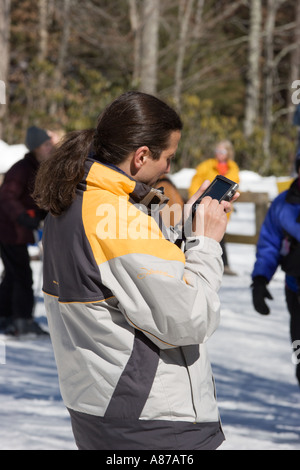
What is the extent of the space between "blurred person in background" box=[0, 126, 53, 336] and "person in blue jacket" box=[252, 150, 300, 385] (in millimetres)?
2534

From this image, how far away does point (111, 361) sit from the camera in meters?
1.92

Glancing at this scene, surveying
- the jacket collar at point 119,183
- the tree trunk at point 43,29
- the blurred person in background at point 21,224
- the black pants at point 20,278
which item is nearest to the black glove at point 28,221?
the blurred person in background at point 21,224

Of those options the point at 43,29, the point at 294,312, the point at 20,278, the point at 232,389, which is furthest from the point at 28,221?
the point at 43,29

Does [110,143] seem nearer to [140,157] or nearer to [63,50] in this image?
[140,157]

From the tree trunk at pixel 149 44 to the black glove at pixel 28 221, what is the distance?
10938 millimetres

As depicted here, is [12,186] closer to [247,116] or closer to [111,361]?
[111,361]

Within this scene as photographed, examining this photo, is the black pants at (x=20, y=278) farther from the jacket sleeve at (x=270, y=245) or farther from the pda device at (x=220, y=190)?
the pda device at (x=220, y=190)

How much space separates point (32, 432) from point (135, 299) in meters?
2.40

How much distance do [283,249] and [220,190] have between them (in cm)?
190

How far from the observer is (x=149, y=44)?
661 inches

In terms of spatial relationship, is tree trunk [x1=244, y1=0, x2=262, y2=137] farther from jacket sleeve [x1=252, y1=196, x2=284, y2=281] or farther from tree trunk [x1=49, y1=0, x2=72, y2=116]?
jacket sleeve [x1=252, y1=196, x2=284, y2=281]

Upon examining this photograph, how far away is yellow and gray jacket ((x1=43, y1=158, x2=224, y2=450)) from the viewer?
1.86m

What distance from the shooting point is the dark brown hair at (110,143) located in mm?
1997

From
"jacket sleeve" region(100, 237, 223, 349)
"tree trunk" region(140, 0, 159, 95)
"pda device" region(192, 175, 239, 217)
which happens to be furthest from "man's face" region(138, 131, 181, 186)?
"tree trunk" region(140, 0, 159, 95)
